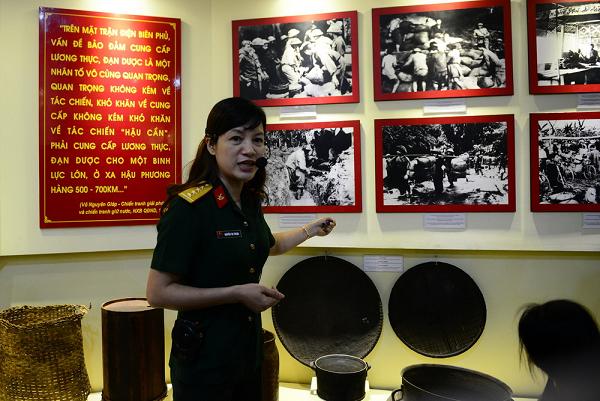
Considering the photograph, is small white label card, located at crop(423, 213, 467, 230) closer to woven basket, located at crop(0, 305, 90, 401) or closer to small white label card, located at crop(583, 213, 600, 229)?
small white label card, located at crop(583, 213, 600, 229)

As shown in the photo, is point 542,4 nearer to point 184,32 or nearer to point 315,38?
point 315,38

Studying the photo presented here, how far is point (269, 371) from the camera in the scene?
1.97m

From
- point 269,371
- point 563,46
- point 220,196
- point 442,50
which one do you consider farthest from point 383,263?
point 563,46

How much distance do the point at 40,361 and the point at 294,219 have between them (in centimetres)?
138

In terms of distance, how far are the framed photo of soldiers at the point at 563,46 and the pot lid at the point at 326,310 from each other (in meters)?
1.37

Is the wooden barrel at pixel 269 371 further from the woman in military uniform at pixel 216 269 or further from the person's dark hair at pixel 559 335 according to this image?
the person's dark hair at pixel 559 335

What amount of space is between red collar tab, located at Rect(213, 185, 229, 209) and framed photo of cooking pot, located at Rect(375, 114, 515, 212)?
1.16m

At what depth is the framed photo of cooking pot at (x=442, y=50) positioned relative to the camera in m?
2.09

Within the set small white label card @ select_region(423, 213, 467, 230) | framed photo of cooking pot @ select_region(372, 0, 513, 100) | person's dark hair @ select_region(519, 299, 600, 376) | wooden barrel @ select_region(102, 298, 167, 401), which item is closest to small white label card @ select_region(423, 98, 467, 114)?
framed photo of cooking pot @ select_region(372, 0, 513, 100)

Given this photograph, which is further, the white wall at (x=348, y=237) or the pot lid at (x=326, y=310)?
the pot lid at (x=326, y=310)

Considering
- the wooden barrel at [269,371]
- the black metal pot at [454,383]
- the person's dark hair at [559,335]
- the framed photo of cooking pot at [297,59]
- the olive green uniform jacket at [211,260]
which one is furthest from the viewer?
the framed photo of cooking pot at [297,59]

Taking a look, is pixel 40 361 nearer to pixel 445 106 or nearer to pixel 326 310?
pixel 326 310

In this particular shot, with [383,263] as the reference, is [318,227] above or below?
above

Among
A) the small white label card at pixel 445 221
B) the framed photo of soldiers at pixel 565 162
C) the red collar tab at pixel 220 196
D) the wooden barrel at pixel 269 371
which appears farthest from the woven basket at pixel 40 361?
the framed photo of soldiers at pixel 565 162
